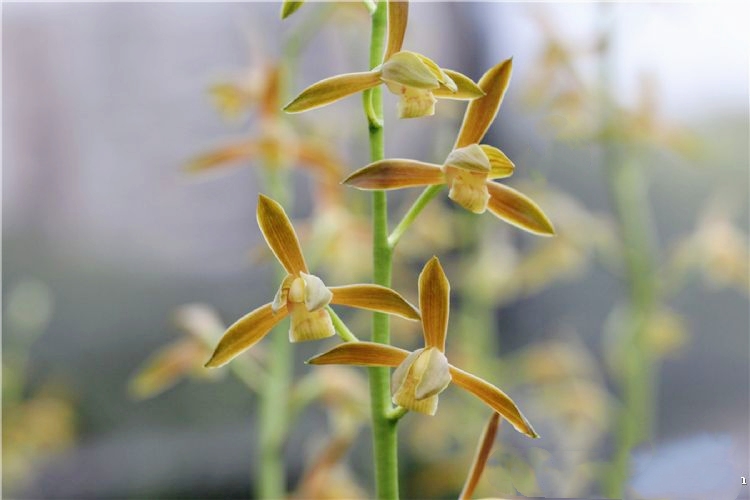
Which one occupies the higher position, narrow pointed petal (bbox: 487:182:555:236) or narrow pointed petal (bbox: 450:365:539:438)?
narrow pointed petal (bbox: 487:182:555:236)

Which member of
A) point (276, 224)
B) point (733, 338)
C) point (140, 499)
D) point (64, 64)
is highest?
point (64, 64)

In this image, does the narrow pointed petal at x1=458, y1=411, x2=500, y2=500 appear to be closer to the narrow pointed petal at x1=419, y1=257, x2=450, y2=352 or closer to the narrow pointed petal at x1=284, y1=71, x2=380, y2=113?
the narrow pointed petal at x1=419, y1=257, x2=450, y2=352

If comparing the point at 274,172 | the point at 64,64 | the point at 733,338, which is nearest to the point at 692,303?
the point at 733,338

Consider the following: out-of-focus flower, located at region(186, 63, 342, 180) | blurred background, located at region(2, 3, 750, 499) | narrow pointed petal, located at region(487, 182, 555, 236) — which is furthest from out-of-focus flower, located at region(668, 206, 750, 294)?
narrow pointed petal, located at region(487, 182, 555, 236)

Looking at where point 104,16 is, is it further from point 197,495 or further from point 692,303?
point 692,303

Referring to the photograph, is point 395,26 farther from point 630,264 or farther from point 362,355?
point 630,264
